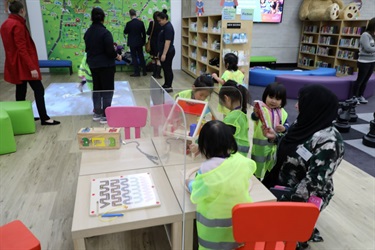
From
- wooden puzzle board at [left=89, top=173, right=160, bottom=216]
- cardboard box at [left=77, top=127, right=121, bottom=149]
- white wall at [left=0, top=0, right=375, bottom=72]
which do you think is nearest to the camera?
wooden puzzle board at [left=89, top=173, right=160, bottom=216]

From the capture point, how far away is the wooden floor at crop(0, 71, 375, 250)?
1945 mm

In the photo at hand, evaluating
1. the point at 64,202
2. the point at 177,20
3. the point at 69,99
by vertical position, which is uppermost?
the point at 177,20

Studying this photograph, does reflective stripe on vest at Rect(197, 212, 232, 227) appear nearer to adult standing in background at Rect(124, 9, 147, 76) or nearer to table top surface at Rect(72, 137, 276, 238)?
table top surface at Rect(72, 137, 276, 238)

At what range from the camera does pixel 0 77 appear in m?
7.07

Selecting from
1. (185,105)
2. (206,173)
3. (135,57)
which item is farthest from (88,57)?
(135,57)

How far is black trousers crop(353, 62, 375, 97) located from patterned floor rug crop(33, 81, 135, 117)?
3917 millimetres

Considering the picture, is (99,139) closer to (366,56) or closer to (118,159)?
(118,159)

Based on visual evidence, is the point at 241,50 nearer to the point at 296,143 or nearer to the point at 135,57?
the point at 135,57

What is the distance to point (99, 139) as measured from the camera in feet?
6.39

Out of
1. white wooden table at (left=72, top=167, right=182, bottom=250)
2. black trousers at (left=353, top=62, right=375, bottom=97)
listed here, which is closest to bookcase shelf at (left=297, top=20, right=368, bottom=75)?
black trousers at (left=353, top=62, right=375, bottom=97)

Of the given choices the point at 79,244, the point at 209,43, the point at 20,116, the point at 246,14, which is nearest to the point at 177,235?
the point at 79,244

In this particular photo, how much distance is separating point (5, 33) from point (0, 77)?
14.7 feet

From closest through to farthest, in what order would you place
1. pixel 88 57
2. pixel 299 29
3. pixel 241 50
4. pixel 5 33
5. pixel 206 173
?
pixel 206 173
pixel 5 33
pixel 88 57
pixel 241 50
pixel 299 29

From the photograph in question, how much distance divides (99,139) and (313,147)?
4.43ft
